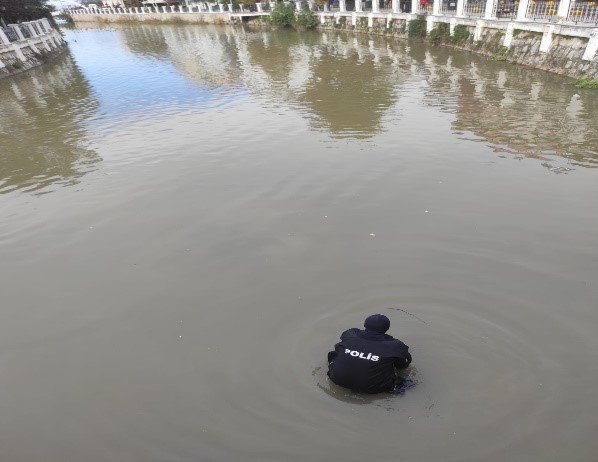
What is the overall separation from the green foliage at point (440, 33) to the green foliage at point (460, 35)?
3.05 ft

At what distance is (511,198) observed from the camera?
780 cm

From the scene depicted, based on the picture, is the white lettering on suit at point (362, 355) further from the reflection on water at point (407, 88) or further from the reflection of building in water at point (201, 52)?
the reflection of building in water at point (201, 52)

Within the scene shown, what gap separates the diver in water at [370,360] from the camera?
3.95m

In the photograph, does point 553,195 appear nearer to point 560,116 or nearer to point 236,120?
point 560,116

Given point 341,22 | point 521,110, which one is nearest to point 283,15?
point 341,22

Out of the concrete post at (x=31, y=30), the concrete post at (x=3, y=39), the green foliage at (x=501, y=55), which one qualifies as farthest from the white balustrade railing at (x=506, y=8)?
the concrete post at (x=31, y=30)

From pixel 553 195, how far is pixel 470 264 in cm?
314

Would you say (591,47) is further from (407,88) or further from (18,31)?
(18,31)

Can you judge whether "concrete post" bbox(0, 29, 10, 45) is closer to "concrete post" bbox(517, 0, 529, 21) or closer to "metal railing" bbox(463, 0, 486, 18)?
"metal railing" bbox(463, 0, 486, 18)

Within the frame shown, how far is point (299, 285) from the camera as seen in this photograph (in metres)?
5.88

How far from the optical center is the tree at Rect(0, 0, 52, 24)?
36588 millimetres

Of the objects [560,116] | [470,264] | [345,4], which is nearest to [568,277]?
[470,264]

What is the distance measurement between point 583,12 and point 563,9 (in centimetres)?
95

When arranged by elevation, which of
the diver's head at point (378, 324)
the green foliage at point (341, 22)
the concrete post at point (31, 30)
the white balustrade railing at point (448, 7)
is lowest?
the green foliage at point (341, 22)
